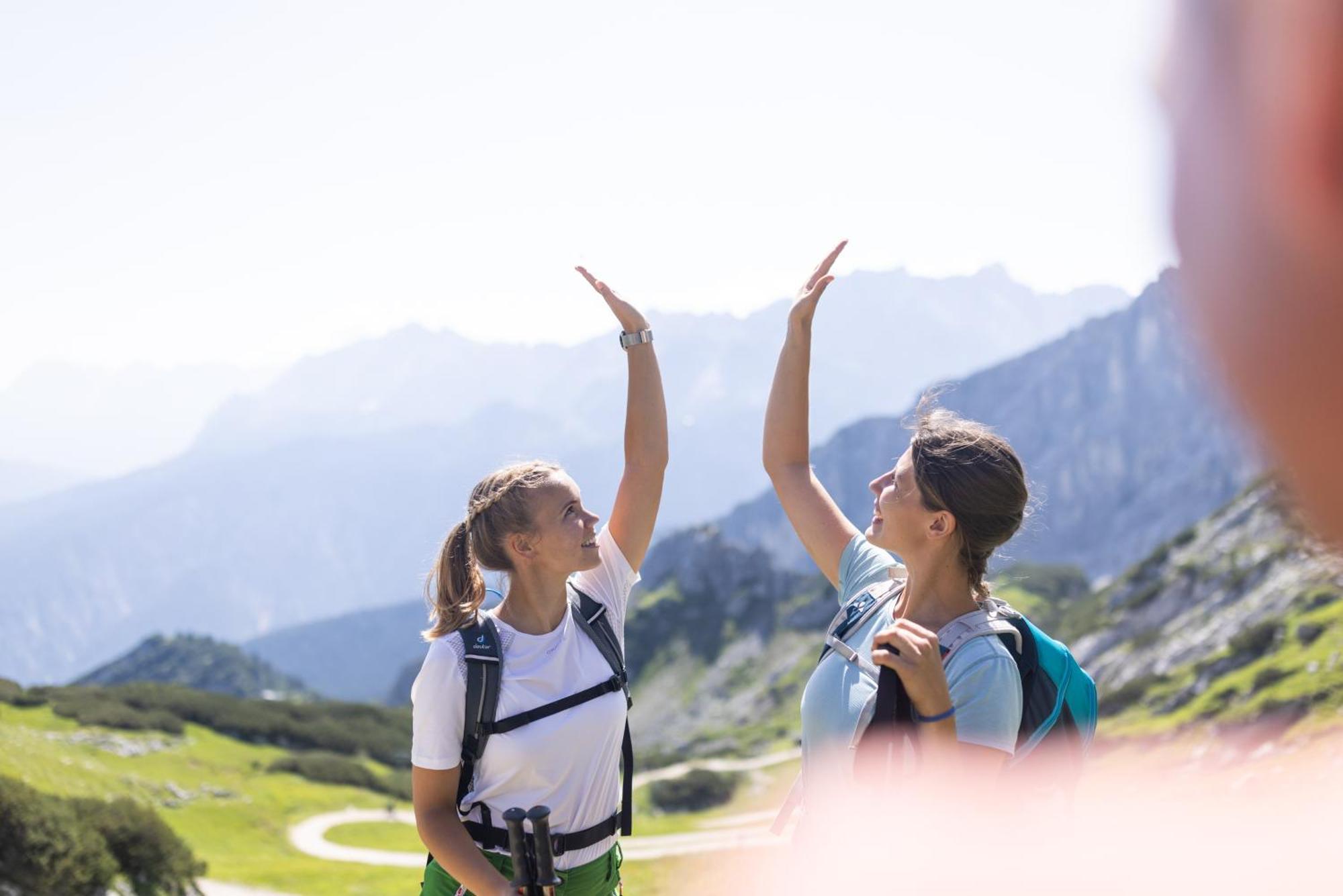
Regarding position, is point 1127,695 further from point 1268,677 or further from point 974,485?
point 974,485

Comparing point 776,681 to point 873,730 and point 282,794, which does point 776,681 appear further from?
point 873,730

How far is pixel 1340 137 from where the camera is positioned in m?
0.88

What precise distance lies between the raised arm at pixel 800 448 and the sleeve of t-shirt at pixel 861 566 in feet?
0.38

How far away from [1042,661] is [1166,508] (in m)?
210

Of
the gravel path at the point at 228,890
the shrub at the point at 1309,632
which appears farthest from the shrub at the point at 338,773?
the shrub at the point at 1309,632

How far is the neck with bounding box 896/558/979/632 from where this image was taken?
448cm

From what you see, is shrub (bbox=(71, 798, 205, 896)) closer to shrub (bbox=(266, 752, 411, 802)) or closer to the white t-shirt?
the white t-shirt

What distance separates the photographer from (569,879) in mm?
5641

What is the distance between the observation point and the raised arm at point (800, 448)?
5.54 meters

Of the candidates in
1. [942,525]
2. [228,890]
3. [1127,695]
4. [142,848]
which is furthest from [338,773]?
[942,525]

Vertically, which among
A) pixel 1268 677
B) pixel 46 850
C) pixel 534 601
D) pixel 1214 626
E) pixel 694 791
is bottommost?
pixel 694 791

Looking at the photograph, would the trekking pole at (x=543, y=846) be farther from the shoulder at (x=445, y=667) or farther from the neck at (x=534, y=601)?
the neck at (x=534, y=601)

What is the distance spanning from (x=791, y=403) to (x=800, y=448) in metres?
0.27

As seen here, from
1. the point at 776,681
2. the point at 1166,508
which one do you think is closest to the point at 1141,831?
the point at 776,681
